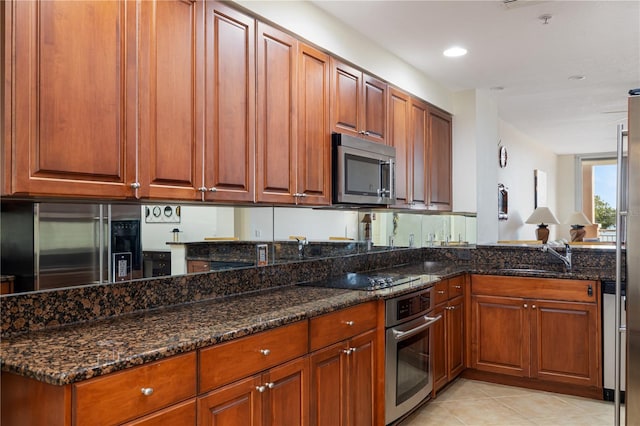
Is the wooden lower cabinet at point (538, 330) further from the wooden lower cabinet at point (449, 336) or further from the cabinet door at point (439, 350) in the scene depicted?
the cabinet door at point (439, 350)

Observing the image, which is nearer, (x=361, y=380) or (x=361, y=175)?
(x=361, y=380)

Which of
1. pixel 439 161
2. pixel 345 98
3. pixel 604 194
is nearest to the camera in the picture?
pixel 345 98

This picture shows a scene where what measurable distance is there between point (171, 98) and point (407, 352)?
197cm

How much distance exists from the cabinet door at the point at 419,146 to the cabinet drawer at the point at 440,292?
770mm

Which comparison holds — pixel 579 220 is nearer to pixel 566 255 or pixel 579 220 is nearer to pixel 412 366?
pixel 566 255

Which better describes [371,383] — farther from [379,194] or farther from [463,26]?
[463,26]

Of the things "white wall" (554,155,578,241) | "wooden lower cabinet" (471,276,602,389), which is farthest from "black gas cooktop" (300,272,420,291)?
"white wall" (554,155,578,241)

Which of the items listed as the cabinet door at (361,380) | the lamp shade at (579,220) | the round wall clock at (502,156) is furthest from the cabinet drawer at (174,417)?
the lamp shade at (579,220)

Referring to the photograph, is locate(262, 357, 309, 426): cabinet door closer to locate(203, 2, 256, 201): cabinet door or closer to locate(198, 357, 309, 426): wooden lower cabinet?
locate(198, 357, 309, 426): wooden lower cabinet

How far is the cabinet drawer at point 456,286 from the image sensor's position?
12.0 ft

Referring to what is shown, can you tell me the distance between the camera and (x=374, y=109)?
3.42 m

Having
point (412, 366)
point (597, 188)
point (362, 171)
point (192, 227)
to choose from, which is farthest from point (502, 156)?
point (597, 188)

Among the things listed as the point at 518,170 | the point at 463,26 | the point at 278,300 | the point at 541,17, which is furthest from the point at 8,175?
the point at 518,170

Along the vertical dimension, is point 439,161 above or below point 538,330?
above
